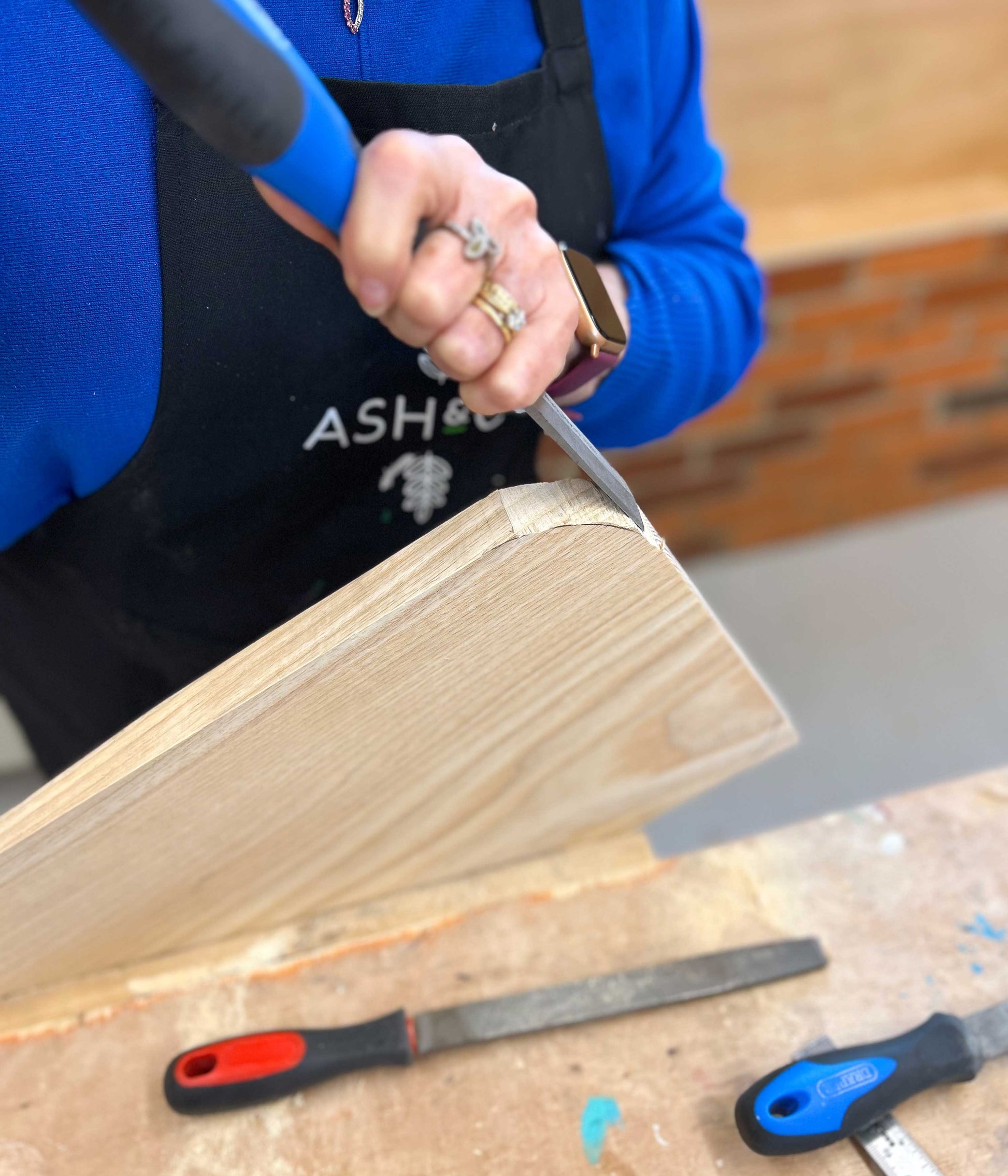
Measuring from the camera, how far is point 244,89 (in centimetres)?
32

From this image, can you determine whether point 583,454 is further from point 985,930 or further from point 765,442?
point 765,442

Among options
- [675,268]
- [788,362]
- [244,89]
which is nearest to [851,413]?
[788,362]

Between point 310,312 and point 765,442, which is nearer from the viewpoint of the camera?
point 310,312

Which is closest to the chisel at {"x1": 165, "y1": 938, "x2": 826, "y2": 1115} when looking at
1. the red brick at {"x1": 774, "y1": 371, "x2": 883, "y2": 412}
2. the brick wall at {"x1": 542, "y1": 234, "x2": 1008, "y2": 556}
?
the brick wall at {"x1": 542, "y1": 234, "x2": 1008, "y2": 556}

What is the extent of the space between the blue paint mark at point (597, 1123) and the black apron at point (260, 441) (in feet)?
1.29

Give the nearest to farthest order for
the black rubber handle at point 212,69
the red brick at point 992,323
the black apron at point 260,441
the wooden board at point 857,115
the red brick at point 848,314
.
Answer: the black rubber handle at point 212,69, the black apron at point 260,441, the wooden board at point 857,115, the red brick at point 848,314, the red brick at point 992,323

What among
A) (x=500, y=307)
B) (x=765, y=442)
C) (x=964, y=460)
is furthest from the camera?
(x=964, y=460)

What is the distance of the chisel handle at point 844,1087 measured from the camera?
18.7 inches

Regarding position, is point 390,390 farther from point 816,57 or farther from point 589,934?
point 816,57

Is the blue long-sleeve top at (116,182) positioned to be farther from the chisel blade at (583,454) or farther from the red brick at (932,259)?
the red brick at (932,259)

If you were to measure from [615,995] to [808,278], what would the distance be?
1.35 meters

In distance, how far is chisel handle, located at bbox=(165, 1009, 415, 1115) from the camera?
0.51 m

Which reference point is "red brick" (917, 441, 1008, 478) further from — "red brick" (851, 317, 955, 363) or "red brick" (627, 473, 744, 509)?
"red brick" (627, 473, 744, 509)

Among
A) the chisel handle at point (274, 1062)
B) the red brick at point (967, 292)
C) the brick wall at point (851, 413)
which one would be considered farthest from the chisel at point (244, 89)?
the red brick at point (967, 292)
